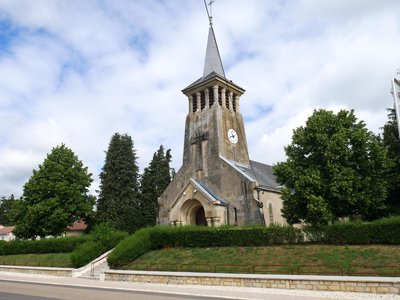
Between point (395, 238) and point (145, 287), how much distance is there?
1228cm

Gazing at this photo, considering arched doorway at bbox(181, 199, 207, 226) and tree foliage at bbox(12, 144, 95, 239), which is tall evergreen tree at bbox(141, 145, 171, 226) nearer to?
tree foliage at bbox(12, 144, 95, 239)

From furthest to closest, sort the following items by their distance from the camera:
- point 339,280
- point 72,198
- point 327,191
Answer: point 72,198, point 327,191, point 339,280

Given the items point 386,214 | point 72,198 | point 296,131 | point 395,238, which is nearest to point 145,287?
point 395,238

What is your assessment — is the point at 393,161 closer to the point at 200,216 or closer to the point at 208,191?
the point at 208,191

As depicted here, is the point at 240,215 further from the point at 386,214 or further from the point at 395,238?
the point at 395,238

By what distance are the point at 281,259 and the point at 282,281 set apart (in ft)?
11.9

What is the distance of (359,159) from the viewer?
21797 mm

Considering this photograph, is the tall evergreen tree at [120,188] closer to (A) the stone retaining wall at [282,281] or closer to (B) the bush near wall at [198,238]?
(B) the bush near wall at [198,238]

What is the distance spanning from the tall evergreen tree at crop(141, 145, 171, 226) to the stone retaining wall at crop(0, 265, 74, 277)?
55.2 feet

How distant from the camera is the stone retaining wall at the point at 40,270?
2338cm

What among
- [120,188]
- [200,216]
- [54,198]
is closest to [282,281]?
[200,216]

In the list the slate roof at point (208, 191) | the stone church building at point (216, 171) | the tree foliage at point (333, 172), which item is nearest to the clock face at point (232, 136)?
the stone church building at point (216, 171)

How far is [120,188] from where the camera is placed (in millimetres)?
42969

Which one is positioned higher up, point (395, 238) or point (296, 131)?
point (296, 131)
